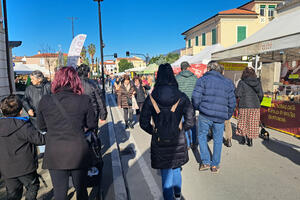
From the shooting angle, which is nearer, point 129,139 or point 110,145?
point 110,145

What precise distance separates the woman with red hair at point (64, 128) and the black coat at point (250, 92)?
400cm

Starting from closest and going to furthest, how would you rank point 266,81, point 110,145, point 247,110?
point 247,110 → point 110,145 → point 266,81

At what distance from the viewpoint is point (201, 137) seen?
3725 millimetres

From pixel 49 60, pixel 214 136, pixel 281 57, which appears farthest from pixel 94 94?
pixel 49 60

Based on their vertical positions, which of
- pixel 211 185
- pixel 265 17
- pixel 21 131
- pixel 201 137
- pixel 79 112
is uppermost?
pixel 265 17

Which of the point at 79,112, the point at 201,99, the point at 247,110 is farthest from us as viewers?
the point at 247,110

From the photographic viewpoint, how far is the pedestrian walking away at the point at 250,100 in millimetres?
4883

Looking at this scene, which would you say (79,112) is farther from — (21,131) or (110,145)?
(110,145)

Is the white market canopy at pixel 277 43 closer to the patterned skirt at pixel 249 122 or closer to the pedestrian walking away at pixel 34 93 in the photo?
the patterned skirt at pixel 249 122

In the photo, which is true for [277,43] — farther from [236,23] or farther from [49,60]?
[49,60]

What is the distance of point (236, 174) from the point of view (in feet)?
12.2

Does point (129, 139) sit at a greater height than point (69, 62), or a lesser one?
lesser

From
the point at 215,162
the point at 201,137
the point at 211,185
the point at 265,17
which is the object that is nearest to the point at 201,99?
the point at 201,137

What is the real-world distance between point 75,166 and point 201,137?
92.2 inches
